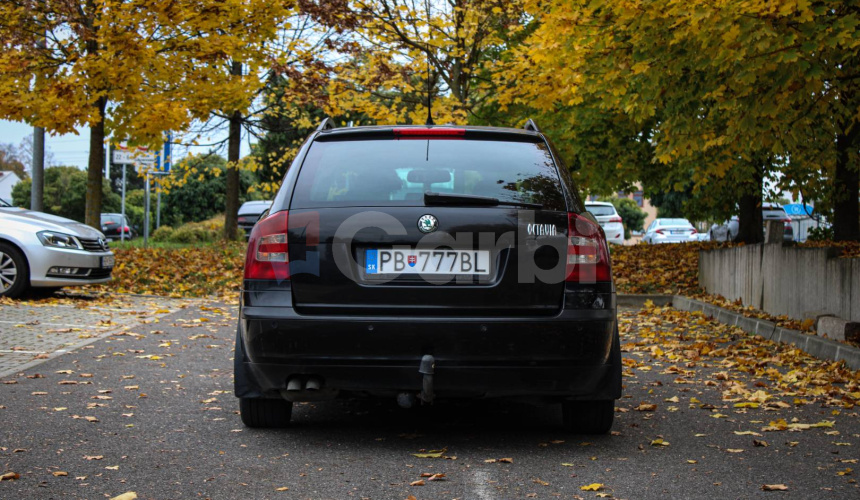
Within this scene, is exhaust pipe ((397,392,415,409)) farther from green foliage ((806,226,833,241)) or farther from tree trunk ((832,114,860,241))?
green foliage ((806,226,833,241))

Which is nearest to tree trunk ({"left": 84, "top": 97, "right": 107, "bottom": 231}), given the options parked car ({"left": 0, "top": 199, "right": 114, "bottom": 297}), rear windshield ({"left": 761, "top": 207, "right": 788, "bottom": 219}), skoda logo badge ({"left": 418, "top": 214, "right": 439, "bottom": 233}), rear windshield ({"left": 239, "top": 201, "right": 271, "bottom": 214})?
parked car ({"left": 0, "top": 199, "right": 114, "bottom": 297})

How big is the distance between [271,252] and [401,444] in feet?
4.04

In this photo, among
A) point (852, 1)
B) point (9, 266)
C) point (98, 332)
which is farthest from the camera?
point (9, 266)

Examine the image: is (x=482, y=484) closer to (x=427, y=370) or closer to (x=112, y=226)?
(x=427, y=370)

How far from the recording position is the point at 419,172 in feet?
16.1

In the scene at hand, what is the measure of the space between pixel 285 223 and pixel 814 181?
1459cm

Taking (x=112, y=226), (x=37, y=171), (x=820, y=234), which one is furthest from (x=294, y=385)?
(x=112, y=226)

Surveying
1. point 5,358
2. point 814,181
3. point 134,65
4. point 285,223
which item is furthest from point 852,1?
point 134,65

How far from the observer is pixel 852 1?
796cm

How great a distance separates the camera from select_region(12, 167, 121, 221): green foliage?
5931 cm

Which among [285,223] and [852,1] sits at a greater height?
[852,1]

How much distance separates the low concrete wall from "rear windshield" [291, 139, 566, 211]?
4.94 m

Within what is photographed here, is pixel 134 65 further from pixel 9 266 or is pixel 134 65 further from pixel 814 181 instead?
pixel 814 181

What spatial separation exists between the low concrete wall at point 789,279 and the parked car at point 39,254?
8472mm
